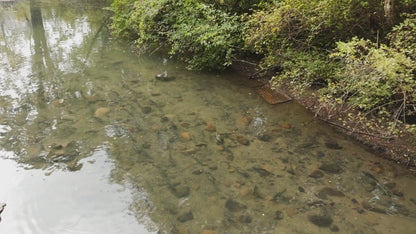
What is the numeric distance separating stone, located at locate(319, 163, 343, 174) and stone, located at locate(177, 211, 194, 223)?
2278 mm

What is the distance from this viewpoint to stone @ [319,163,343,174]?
460cm

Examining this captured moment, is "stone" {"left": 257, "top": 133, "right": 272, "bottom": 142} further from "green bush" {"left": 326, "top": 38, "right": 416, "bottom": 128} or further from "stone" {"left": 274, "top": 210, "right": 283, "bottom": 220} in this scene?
"stone" {"left": 274, "top": 210, "right": 283, "bottom": 220}

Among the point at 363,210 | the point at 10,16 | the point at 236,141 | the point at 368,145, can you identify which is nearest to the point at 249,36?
the point at 236,141

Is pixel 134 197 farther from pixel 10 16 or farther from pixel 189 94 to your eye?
pixel 10 16

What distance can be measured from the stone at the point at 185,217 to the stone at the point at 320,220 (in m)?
1.54

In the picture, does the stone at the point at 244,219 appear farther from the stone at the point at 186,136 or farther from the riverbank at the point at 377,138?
the riverbank at the point at 377,138

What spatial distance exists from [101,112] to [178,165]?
94.2 inches

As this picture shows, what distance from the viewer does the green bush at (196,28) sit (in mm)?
7046

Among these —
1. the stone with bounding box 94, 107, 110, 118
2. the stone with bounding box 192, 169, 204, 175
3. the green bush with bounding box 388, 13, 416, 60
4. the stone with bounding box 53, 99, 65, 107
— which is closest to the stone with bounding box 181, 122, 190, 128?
the stone with bounding box 192, 169, 204, 175

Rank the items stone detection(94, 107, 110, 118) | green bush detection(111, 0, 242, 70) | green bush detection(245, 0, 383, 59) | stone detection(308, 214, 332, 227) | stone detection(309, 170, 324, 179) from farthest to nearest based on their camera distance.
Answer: green bush detection(111, 0, 242, 70) < stone detection(94, 107, 110, 118) < green bush detection(245, 0, 383, 59) < stone detection(309, 170, 324, 179) < stone detection(308, 214, 332, 227)

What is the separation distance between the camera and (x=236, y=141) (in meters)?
5.28

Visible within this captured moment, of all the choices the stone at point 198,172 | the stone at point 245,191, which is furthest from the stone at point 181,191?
the stone at point 245,191

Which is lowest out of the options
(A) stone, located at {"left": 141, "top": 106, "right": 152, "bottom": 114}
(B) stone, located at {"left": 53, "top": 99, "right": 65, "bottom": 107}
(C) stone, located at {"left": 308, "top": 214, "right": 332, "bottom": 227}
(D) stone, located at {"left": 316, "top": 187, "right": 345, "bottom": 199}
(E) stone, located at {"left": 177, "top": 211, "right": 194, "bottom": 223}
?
(B) stone, located at {"left": 53, "top": 99, "right": 65, "bottom": 107}

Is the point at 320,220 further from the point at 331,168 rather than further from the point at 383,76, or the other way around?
the point at 383,76
